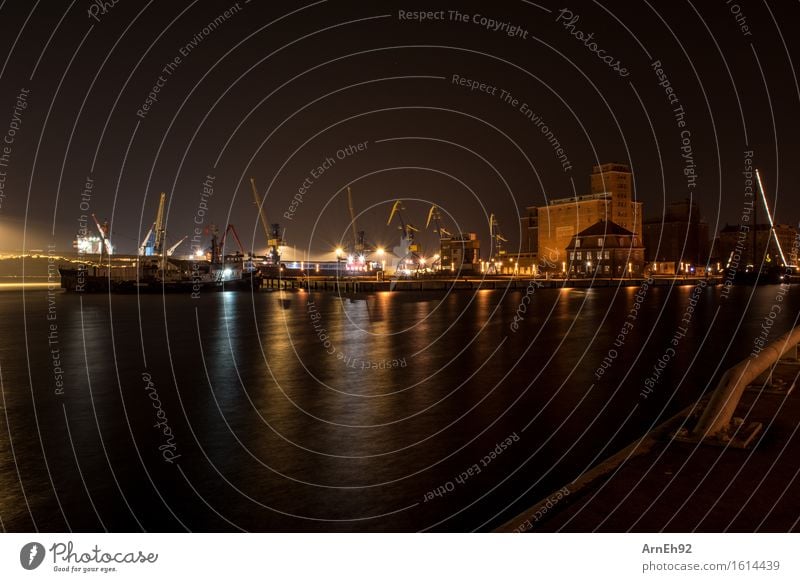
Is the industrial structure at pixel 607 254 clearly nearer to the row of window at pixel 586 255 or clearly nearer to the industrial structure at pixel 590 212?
the row of window at pixel 586 255

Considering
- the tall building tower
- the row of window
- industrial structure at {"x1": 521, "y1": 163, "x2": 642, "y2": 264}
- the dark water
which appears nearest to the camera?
the dark water

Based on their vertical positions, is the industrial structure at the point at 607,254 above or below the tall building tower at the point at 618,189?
below

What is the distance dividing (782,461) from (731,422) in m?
1.18

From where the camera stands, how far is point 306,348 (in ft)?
74.8

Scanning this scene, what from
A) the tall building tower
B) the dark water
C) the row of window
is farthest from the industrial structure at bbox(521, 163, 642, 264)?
the dark water

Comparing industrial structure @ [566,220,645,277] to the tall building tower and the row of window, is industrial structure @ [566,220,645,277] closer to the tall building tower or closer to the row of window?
the row of window

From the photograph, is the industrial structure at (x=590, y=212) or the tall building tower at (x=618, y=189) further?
the tall building tower at (x=618, y=189)

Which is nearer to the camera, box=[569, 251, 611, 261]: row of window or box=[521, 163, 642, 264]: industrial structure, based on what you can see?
box=[569, 251, 611, 261]: row of window

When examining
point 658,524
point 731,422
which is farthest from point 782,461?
point 658,524

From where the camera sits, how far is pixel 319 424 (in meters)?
11.5

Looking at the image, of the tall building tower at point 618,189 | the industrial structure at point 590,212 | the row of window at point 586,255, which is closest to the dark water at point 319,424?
the row of window at point 586,255

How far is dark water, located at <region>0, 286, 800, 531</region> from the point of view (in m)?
7.63

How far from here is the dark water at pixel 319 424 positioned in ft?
25.0

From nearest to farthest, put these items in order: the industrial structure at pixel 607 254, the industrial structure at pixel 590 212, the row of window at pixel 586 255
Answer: the industrial structure at pixel 607 254 < the row of window at pixel 586 255 < the industrial structure at pixel 590 212
